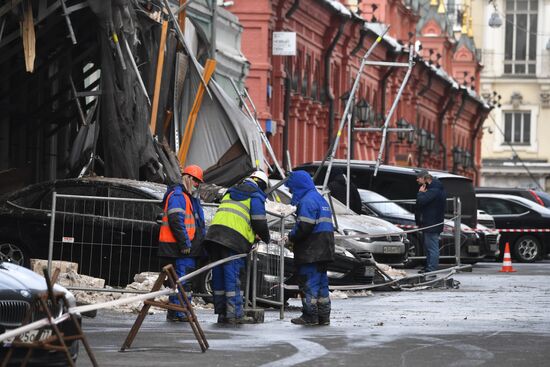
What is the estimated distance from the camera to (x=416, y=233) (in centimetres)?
Answer: 3234

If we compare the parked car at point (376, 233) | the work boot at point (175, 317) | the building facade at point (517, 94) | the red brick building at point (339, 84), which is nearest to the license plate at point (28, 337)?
the work boot at point (175, 317)

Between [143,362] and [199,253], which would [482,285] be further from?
[143,362]

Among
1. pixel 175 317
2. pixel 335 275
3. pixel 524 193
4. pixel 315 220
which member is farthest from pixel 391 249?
pixel 524 193

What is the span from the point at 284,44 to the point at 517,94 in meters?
71.2

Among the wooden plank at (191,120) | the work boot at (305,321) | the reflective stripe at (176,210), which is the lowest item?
the work boot at (305,321)

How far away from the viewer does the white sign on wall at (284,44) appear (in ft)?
143

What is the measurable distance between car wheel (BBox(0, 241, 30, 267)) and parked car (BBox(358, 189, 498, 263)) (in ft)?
36.7

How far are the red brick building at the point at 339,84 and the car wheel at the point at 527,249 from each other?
→ 678 centimetres

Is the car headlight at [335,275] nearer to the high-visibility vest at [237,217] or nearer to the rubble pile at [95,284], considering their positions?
the rubble pile at [95,284]

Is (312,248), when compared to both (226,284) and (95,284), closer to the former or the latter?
(226,284)

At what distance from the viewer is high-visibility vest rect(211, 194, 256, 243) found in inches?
696

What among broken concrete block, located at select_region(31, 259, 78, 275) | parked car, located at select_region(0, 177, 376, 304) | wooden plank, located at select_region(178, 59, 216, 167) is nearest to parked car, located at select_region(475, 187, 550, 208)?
wooden plank, located at select_region(178, 59, 216, 167)

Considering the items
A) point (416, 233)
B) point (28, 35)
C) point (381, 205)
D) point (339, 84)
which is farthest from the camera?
point (339, 84)

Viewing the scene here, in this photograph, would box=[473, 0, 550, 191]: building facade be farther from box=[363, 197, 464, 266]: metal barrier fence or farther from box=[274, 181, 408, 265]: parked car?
box=[274, 181, 408, 265]: parked car
